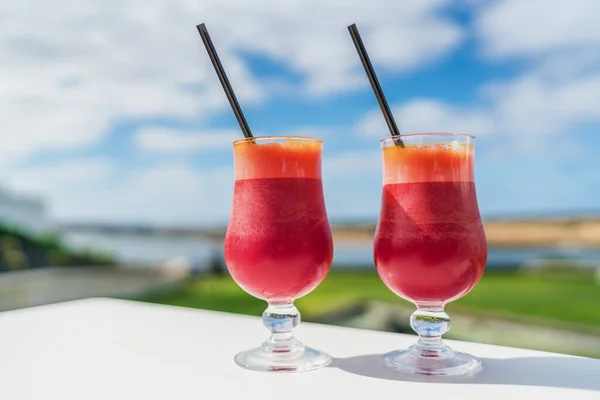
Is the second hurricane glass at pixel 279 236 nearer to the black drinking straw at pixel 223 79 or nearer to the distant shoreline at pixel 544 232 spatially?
the black drinking straw at pixel 223 79

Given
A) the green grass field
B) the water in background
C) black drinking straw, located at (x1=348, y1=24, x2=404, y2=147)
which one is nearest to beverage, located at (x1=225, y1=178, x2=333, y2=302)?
black drinking straw, located at (x1=348, y1=24, x2=404, y2=147)

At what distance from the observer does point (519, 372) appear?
1.14 metres

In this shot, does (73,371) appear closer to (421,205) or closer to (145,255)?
(421,205)

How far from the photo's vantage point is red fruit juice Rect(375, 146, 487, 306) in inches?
44.3

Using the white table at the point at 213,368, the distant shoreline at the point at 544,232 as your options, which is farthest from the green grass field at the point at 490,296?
the white table at the point at 213,368

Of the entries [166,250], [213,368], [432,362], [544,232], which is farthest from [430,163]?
[166,250]

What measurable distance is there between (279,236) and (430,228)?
0.29 metres

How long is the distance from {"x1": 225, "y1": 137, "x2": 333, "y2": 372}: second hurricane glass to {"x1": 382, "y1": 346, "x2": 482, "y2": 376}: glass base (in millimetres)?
139

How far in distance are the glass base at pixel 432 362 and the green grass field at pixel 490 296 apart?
66.9ft

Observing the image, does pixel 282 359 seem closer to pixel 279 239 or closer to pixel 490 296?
pixel 279 239

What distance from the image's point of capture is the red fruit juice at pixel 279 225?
3.82 feet

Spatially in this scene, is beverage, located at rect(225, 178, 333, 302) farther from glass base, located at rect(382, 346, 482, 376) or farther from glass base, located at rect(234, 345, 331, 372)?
glass base, located at rect(382, 346, 482, 376)

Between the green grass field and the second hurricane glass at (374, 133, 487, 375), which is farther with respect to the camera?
the green grass field

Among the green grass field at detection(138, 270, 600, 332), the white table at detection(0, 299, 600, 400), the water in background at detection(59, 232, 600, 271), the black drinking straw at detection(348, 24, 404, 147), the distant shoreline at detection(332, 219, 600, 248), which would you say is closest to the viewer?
the white table at detection(0, 299, 600, 400)
